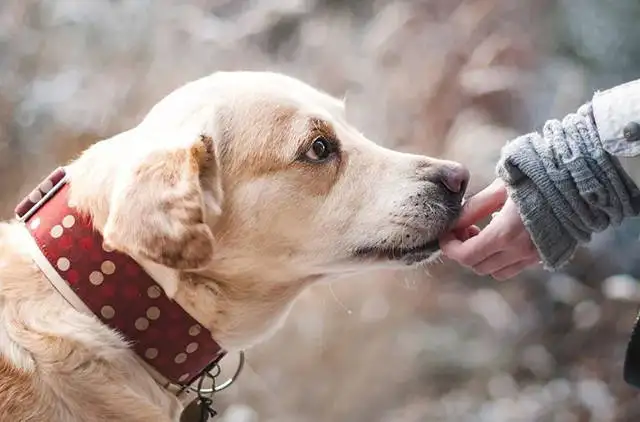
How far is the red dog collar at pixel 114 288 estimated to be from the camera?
1.02 meters

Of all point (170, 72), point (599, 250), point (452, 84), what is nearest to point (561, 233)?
point (599, 250)

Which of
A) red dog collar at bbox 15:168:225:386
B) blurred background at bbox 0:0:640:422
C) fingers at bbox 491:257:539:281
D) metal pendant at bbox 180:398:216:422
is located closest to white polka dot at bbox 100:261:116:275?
red dog collar at bbox 15:168:225:386

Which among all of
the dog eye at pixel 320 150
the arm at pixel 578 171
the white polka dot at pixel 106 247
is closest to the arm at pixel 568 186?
the arm at pixel 578 171

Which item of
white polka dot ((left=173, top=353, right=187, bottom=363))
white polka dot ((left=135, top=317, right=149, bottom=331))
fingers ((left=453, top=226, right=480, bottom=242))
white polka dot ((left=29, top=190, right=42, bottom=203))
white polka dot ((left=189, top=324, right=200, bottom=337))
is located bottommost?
fingers ((left=453, top=226, right=480, bottom=242))

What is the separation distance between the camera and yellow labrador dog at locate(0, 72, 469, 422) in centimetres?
100

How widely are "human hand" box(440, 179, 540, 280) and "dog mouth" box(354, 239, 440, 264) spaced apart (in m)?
0.02

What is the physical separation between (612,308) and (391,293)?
45 cm

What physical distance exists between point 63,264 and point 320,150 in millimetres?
383

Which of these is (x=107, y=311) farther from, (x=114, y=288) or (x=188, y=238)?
(x=188, y=238)

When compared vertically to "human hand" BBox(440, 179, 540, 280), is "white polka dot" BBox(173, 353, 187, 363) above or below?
above

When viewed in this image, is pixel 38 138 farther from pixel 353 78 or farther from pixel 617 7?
pixel 617 7

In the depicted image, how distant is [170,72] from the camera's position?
1.80 metres

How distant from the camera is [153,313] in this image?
1.04 metres

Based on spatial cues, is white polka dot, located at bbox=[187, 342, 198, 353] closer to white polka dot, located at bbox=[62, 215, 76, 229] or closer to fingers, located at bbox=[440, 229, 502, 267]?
A: white polka dot, located at bbox=[62, 215, 76, 229]
